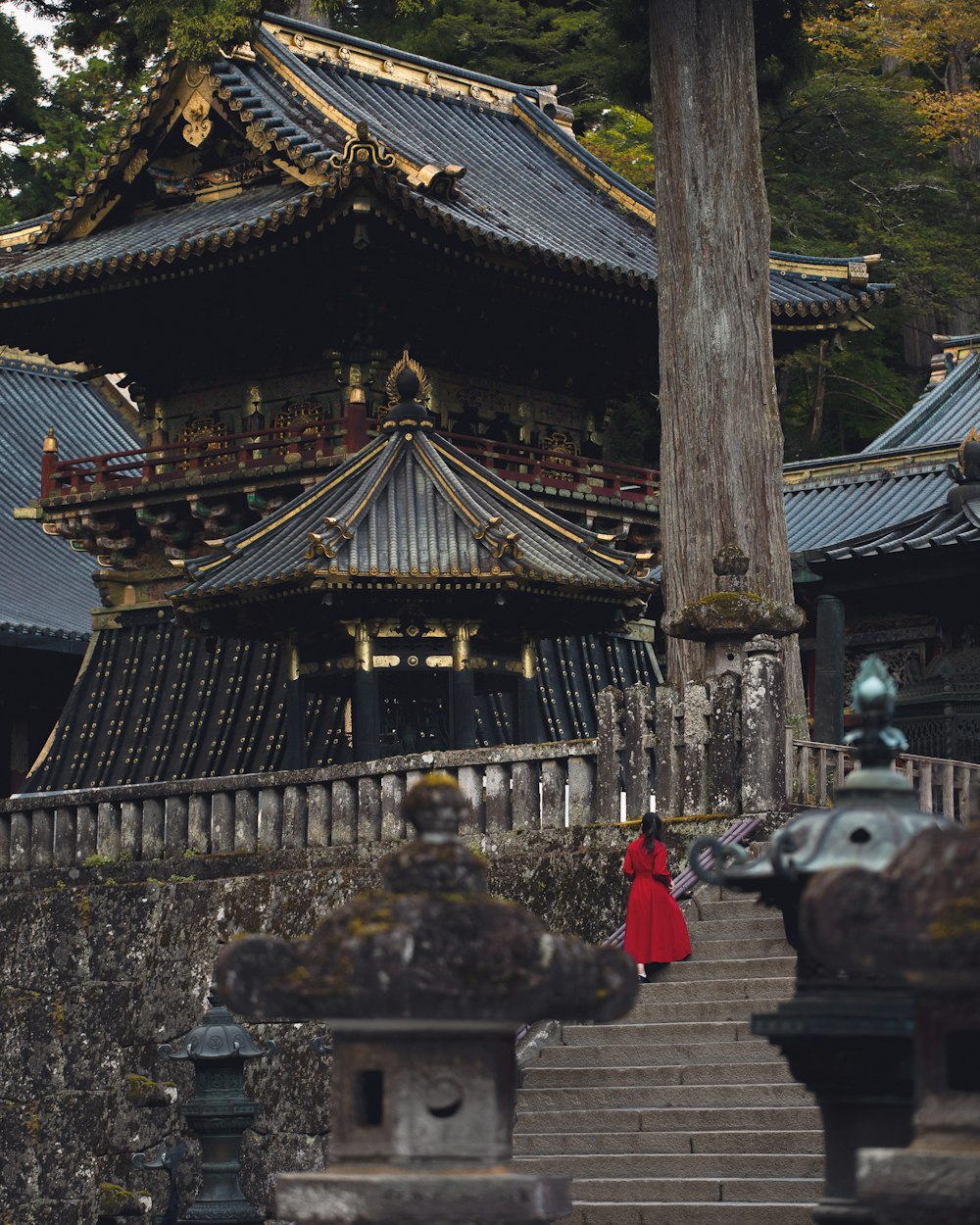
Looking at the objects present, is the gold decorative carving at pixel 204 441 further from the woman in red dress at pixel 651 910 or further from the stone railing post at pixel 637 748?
the woman in red dress at pixel 651 910

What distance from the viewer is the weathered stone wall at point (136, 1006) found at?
1988 cm

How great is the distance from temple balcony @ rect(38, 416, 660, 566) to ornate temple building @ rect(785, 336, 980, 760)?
2.50 metres

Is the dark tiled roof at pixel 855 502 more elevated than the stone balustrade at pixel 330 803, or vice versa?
the dark tiled roof at pixel 855 502

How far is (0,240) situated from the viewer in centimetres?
3422

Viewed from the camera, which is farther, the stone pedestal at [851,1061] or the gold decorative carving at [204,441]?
the gold decorative carving at [204,441]

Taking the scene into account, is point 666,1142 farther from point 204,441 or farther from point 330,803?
point 204,441

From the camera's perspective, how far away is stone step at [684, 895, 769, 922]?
1797 cm

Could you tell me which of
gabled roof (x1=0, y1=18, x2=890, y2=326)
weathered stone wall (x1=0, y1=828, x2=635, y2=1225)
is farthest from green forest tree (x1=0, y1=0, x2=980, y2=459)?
weathered stone wall (x1=0, y1=828, x2=635, y2=1225)

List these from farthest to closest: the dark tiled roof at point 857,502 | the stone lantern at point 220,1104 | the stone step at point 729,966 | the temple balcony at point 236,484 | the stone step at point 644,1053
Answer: the dark tiled roof at point 857,502 → the temple balcony at point 236,484 → the stone step at point 729,966 → the stone lantern at point 220,1104 → the stone step at point 644,1053

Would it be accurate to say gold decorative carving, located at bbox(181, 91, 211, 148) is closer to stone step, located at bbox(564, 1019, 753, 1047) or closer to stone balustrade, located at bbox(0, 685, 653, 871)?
stone balustrade, located at bbox(0, 685, 653, 871)

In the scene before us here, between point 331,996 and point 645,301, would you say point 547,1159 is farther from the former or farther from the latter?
point 645,301

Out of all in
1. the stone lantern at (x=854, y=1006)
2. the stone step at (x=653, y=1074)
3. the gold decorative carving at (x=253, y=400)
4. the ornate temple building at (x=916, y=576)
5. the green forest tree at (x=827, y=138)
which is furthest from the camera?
the green forest tree at (x=827, y=138)

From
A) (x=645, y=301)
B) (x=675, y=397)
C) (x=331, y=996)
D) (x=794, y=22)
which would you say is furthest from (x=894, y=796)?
(x=645, y=301)

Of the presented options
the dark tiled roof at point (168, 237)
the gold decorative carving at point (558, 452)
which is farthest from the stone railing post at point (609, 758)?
the gold decorative carving at point (558, 452)
